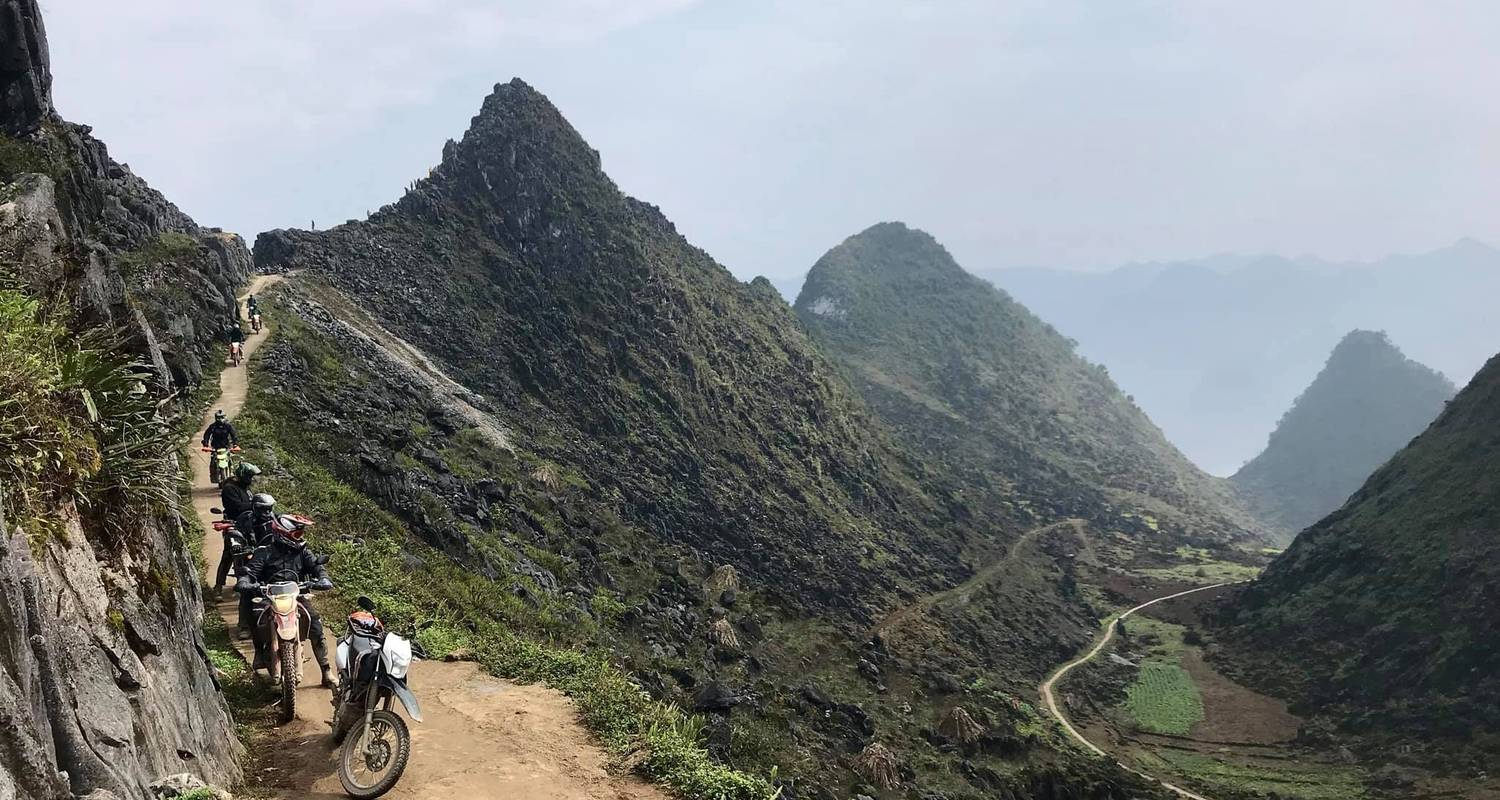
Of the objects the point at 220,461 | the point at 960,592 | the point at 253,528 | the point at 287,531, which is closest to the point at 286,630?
the point at 287,531

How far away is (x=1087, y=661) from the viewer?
69.4 m

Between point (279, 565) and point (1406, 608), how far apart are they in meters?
79.4

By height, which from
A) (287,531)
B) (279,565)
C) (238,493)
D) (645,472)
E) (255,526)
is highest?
(645,472)

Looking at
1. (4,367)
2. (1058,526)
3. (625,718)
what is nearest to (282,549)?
(4,367)

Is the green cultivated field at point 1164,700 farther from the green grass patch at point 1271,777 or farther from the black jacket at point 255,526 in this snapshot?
the black jacket at point 255,526

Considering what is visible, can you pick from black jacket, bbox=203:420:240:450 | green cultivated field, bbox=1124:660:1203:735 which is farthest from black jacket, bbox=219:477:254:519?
green cultivated field, bbox=1124:660:1203:735

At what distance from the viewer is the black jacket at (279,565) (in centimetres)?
1115

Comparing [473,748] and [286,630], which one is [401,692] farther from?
[286,630]

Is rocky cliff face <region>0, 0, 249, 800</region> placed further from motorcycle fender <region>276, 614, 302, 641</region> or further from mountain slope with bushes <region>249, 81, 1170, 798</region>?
mountain slope with bushes <region>249, 81, 1170, 798</region>

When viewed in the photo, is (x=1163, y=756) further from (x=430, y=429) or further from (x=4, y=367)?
(x=4, y=367)

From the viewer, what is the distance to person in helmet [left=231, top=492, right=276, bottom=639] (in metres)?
11.5

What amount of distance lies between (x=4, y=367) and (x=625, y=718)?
28.3ft

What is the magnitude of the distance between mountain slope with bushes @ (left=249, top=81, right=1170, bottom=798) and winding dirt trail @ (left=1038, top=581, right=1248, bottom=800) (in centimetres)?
183

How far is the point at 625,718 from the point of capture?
12.1 m
